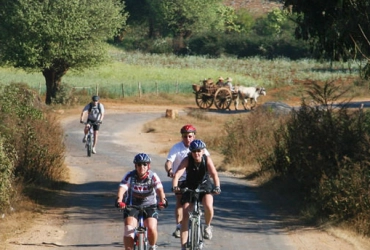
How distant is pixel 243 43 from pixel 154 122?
179 feet

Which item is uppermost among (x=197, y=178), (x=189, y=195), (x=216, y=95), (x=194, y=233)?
(x=197, y=178)

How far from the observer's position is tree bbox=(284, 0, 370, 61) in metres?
16.3

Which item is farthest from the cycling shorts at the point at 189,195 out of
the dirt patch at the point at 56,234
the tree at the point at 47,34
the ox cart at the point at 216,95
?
the ox cart at the point at 216,95

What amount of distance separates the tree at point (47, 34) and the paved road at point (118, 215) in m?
19.1

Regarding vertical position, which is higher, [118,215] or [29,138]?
[29,138]

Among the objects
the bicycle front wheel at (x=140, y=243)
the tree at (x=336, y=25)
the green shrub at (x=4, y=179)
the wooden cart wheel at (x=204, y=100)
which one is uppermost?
the tree at (x=336, y=25)

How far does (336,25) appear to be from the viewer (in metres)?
16.6

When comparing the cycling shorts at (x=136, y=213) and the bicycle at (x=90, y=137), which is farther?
the bicycle at (x=90, y=137)

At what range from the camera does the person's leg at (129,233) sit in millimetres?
10586

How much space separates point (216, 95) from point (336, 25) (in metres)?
32.0

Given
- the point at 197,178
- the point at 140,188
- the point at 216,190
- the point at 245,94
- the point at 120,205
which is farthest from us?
the point at 245,94

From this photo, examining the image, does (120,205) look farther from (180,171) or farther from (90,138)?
(90,138)

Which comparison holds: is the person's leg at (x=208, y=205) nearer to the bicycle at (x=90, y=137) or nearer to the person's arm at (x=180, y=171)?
the person's arm at (x=180, y=171)

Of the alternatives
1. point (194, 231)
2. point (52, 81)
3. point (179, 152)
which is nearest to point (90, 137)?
point (179, 152)
